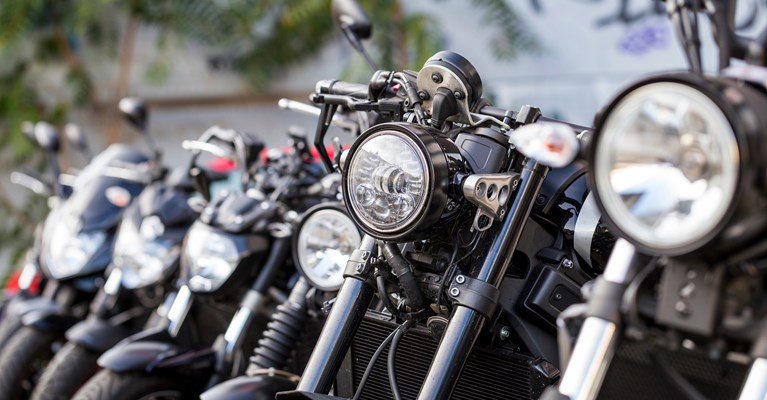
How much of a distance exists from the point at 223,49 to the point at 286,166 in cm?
576

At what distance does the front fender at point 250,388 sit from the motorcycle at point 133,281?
1213mm

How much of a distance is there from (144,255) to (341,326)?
6.14 ft

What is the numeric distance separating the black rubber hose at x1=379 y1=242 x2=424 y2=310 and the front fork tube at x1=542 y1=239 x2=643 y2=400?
640 mm

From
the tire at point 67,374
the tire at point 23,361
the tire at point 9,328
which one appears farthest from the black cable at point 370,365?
the tire at point 9,328

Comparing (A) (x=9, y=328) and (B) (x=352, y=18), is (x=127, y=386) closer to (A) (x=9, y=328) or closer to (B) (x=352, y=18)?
(B) (x=352, y=18)

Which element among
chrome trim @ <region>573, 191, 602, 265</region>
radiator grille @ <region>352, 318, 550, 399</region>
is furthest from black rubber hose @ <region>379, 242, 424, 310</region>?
chrome trim @ <region>573, 191, 602, 265</region>

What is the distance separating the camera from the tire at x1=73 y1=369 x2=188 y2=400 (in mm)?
3131

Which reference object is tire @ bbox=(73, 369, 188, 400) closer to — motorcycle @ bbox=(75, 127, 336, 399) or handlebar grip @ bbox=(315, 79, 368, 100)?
motorcycle @ bbox=(75, 127, 336, 399)

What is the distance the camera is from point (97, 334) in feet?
12.3

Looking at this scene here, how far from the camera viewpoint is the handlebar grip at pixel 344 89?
260 cm

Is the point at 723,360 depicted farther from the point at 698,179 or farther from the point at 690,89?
the point at 690,89

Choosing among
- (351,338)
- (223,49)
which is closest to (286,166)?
(351,338)

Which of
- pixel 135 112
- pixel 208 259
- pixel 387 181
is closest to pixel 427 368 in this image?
pixel 387 181

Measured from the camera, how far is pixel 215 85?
9797 millimetres
